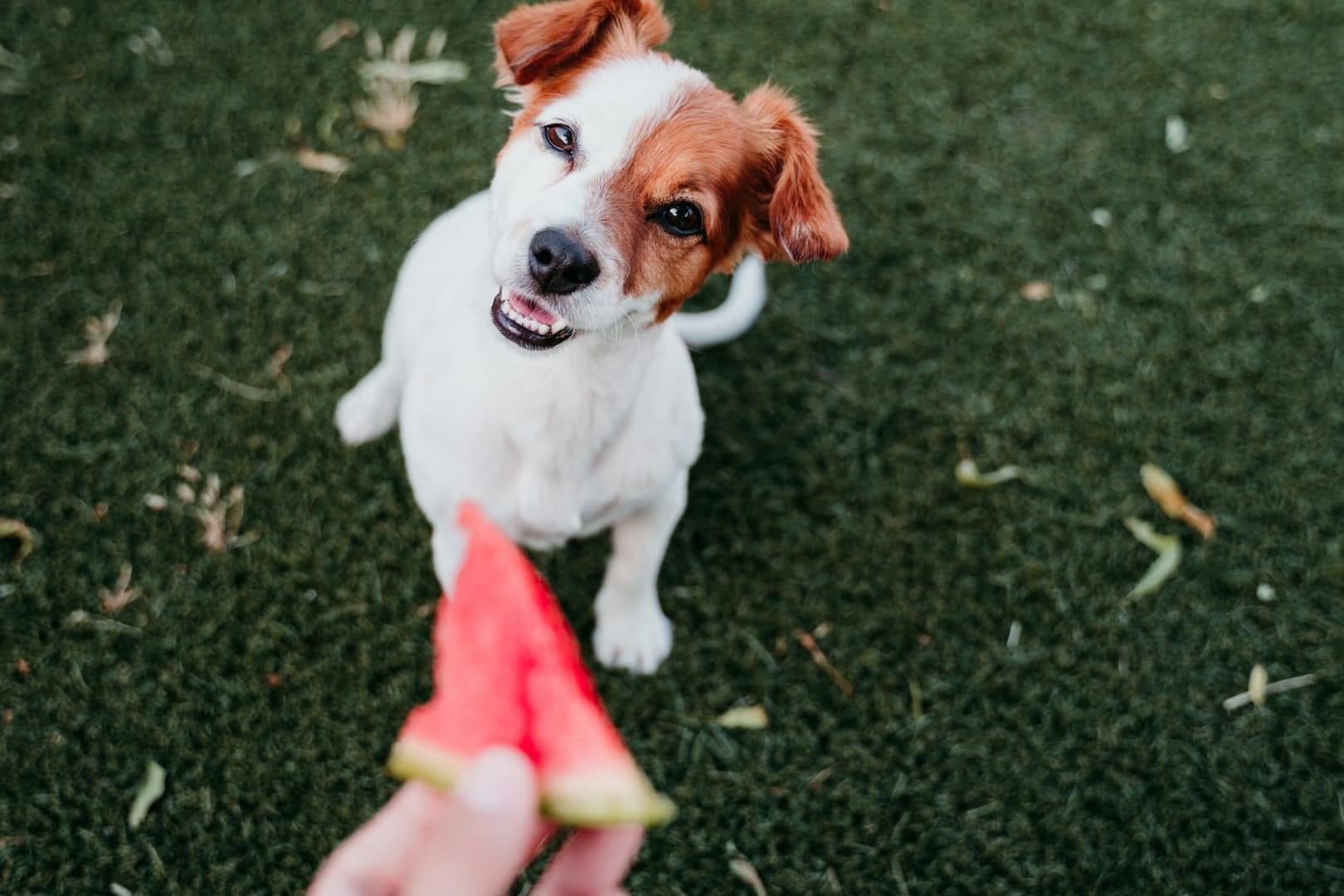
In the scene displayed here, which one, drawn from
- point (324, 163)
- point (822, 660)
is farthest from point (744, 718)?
point (324, 163)

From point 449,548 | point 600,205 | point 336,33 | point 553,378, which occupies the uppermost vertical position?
point 600,205

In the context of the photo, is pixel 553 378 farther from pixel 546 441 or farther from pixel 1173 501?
pixel 1173 501

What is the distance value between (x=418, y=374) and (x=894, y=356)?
7.28 feet

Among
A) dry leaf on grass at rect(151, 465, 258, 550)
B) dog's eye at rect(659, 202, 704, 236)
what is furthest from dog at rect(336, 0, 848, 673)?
dry leaf on grass at rect(151, 465, 258, 550)

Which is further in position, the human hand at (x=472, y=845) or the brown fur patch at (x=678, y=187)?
the brown fur patch at (x=678, y=187)

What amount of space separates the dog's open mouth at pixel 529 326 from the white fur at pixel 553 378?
31 millimetres

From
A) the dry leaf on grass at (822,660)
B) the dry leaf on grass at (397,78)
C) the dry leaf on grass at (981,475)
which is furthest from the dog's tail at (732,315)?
the dry leaf on grass at (397,78)

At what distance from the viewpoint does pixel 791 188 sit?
2.31 metres

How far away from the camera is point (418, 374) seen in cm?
286

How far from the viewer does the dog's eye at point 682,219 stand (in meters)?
2.34

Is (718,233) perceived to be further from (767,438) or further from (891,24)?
(891,24)

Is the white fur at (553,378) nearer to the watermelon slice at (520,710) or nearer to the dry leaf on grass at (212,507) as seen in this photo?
the watermelon slice at (520,710)

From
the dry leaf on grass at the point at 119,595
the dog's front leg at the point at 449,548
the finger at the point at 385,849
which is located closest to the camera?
the finger at the point at 385,849

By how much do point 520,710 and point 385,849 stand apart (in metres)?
0.32
